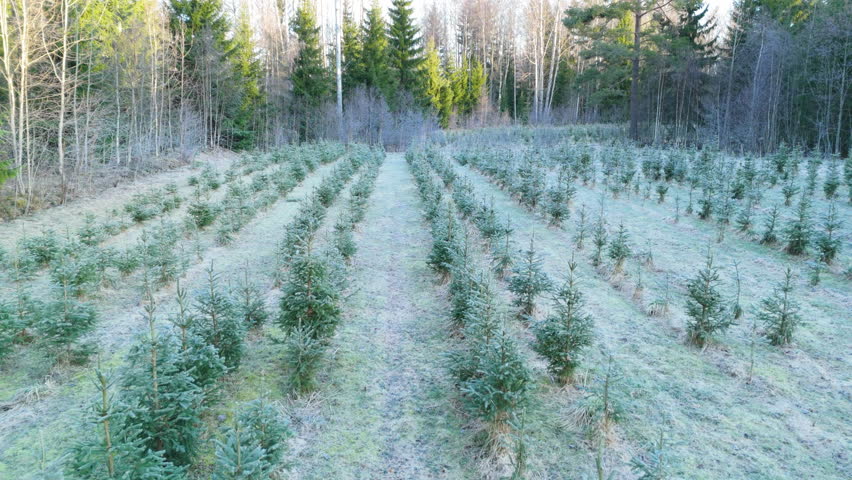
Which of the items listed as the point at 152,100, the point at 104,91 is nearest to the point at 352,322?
the point at 104,91

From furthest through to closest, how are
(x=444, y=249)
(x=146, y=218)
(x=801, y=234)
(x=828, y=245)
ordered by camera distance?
1. (x=146, y=218)
2. (x=801, y=234)
3. (x=444, y=249)
4. (x=828, y=245)

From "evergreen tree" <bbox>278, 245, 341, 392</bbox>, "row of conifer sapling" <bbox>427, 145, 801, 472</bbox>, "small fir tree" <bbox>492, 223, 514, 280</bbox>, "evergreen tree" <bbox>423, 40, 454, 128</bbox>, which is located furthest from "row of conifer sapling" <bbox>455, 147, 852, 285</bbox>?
"evergreen tree" <bbox>423, 40, 454, 128</bbox>

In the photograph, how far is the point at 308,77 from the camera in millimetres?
37562

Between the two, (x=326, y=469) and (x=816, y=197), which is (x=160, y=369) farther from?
(x=816, y=197)

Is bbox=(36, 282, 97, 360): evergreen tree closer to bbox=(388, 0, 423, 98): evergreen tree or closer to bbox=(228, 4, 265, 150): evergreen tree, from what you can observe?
bbox=(228, 4, 265, 150): evergreen tree

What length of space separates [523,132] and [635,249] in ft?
83.2

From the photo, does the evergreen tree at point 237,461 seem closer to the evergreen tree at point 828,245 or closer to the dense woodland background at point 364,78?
the evergreen tree at point 828,245

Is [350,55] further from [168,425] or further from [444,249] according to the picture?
[168,425]

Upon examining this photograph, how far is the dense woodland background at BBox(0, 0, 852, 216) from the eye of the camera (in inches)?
547

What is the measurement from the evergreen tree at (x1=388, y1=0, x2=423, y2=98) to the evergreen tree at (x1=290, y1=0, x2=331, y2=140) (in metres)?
7.21

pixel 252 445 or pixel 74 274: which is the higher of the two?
pixel 74 274

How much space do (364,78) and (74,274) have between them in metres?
37.2

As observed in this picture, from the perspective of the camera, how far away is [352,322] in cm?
617

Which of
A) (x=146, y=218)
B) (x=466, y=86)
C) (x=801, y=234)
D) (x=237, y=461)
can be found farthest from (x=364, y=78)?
(x=237, y=461)
